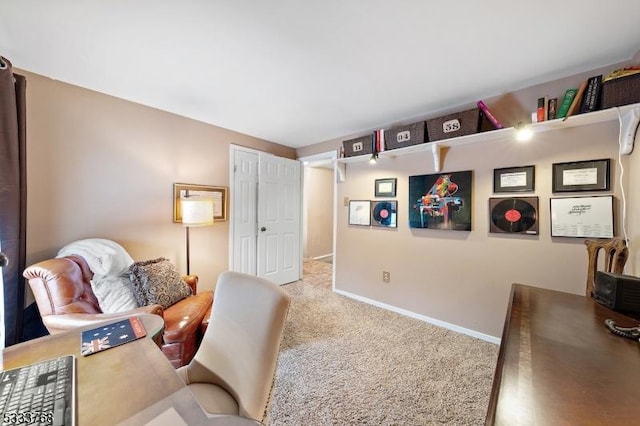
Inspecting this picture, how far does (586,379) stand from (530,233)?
71.2 inches

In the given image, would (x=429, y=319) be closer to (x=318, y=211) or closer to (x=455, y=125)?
(x=455, y=125)

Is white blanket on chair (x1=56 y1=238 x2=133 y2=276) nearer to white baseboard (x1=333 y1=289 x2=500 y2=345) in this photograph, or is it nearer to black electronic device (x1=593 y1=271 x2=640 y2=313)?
white baseboard (x1=333 y1=289 x2=500 y2=345)

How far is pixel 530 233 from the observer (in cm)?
208

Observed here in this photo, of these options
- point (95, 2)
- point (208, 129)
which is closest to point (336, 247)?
point (208, 129)

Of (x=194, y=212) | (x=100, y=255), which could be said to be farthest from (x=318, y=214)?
(x=100, y=255)

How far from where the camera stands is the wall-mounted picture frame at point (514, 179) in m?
2.08

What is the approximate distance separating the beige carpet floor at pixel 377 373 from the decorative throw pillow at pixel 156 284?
104cm

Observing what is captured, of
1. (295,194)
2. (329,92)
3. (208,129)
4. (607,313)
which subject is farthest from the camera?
(295,194)

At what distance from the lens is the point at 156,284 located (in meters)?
1.95

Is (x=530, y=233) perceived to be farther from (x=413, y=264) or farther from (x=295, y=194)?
(x=295, y=194)

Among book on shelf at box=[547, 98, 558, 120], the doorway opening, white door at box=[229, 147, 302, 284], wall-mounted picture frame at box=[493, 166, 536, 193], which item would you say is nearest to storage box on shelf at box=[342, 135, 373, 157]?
white door at box=[229, 147, 302, 284]

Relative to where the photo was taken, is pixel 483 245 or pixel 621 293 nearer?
pixel 621 293

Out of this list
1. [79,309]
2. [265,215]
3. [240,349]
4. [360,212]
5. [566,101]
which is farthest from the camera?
[265,215]

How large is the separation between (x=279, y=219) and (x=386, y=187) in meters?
1.75
